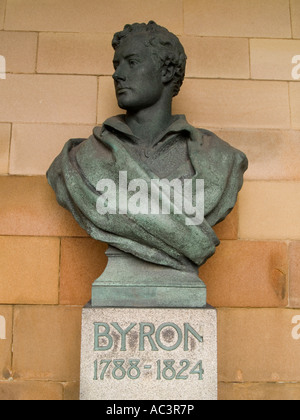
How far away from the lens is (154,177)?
7.98 feet

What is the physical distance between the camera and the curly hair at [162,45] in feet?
8.75

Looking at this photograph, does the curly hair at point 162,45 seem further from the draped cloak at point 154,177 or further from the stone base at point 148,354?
the stone base at point 148,354

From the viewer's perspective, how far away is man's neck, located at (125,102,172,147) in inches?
106

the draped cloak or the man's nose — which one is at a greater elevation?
the man's nose

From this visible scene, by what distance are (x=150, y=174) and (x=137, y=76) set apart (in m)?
0.57

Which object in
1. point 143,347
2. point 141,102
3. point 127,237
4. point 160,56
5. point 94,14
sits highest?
point 94,14

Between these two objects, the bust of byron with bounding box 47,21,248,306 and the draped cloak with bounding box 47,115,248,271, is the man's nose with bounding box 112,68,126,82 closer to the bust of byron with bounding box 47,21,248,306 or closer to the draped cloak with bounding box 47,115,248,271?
the bust of byron with bounding box 47,21,248,306

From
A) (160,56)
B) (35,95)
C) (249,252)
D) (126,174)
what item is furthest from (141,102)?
(249,252)

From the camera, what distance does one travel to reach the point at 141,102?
264 centimetres

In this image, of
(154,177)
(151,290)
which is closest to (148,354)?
(151,290)

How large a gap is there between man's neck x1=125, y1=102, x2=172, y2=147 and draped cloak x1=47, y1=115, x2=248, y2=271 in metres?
0.09

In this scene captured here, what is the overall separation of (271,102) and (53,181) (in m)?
1.64

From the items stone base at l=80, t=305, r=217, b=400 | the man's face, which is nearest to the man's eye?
the man's face

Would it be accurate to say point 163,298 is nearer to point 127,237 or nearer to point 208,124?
Result: point 127,237
